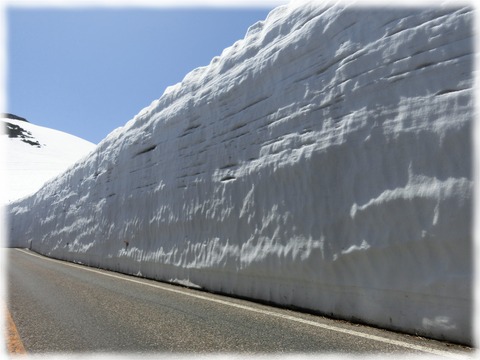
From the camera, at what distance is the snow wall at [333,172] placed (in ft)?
12.7

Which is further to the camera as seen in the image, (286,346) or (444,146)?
(444,146)

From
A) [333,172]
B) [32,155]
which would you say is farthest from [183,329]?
[32,155]

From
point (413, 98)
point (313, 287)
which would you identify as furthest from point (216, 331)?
point (413, 98)

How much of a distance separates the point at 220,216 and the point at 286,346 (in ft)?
14.5

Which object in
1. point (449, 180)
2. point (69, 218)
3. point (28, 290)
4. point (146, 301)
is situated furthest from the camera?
point (69, 218)

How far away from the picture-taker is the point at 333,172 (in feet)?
17.5

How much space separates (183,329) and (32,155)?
84.6 meters

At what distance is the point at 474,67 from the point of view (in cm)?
385

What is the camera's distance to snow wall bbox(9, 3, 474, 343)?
3.88m

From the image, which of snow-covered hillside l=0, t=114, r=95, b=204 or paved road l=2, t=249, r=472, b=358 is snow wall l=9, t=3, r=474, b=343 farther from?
snow-covered hillside l=0, t=114, r=95, b=204

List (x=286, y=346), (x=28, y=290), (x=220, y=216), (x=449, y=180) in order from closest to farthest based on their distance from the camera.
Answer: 1. (x=286, y=346)
2. (x=449, y=180)
3. (x=28, y=290)
4. (x=220, y=216)

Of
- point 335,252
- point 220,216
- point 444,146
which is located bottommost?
point 335,252

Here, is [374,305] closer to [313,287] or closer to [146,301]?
[313,287]

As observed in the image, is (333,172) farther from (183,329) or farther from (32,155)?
(32,155)
